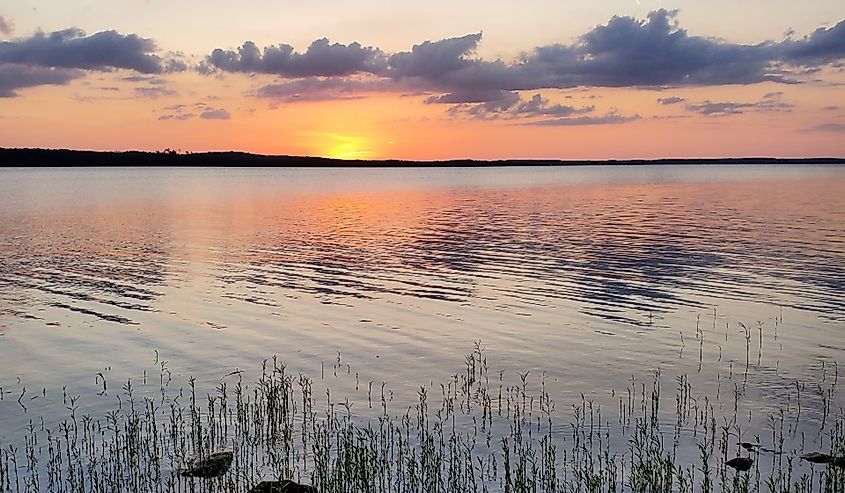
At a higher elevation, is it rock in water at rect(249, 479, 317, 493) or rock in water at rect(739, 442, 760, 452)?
rock in water at rect(249, 479, 317, 493)

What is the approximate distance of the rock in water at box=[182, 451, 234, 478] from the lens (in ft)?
46.9

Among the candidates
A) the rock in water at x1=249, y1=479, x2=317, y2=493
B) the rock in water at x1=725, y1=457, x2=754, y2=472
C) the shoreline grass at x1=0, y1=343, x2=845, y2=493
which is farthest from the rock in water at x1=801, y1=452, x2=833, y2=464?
the rock in water at x1=249, y1=479, x2=317, y2=493

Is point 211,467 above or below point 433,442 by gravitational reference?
above

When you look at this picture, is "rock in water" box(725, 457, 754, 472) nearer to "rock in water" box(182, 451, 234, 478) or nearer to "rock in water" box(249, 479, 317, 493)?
"rock in water" box(249, 479, 317, 493)

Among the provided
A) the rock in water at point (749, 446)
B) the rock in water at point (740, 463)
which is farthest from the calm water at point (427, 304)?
the rock in water at point (740, 463)

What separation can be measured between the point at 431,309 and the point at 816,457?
57.4 feet

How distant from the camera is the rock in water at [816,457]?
48.8 ft

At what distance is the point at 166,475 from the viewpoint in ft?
47.6

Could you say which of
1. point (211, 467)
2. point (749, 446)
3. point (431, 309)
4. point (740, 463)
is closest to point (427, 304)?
point (431, 309)

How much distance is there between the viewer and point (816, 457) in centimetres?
1502

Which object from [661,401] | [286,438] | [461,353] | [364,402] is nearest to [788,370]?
[661,401]

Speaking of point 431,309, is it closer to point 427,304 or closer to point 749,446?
point 427,304

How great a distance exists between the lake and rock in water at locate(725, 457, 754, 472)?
2.21 m

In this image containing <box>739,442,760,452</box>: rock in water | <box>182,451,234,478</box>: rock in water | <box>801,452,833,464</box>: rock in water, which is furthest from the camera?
<box>739,442,760,452</box>: rock in water
